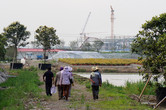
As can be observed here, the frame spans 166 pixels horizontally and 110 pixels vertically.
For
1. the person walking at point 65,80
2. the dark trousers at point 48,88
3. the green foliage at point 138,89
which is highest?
the person walking at point 65,80

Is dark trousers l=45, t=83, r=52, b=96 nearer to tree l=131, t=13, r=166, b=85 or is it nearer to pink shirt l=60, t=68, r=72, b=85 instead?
pink shirt l=60, t=68, r=72, b=85

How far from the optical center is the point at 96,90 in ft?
43.9

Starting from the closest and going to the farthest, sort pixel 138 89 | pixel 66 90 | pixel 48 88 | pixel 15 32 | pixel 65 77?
pixel 66 90
pixel 65 77
pixel 48 88
pixel 138 89
pixel 15 32

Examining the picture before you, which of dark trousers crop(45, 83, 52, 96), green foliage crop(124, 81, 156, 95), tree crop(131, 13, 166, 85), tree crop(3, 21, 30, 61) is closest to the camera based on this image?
tree crop(131, 13, 166, 85)

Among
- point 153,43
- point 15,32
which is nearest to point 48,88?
point 153,43

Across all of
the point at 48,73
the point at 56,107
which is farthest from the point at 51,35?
the point at 56,107

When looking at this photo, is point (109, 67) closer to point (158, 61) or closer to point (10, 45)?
point (10, 45)

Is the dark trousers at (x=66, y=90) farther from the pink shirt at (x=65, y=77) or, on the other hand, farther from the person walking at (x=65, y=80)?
the pink shirt at (x=65, y=77)

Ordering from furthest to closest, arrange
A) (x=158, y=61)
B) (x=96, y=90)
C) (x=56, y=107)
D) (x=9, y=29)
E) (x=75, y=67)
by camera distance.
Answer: (x=75, y=67), (x=9, y=29), (x=96, y=90), (x=158, y=61), (x=56, y=107)

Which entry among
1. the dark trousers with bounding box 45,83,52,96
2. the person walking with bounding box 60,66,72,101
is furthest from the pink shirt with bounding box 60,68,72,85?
the dark trousers with bounding box 45,83,52,96

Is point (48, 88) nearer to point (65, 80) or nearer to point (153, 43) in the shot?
point (65, 80)

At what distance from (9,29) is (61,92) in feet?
85.0

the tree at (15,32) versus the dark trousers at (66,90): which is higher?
the tree at (15,32)

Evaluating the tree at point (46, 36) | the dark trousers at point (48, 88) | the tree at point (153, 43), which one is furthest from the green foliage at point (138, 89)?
the tree at point (46, 36)
